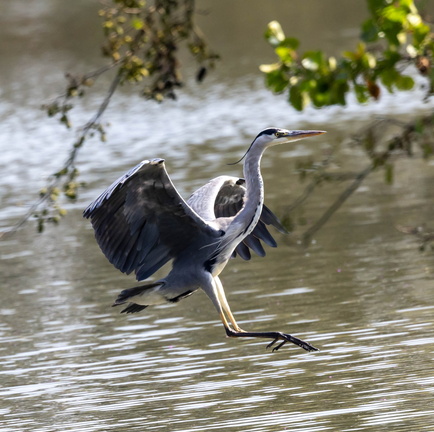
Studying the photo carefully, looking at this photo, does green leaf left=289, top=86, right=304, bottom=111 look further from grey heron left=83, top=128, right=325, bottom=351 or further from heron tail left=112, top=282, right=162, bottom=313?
heron tail left=112, top=282, right=162, bottom=313

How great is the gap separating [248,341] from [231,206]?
Answer: 1131 mm

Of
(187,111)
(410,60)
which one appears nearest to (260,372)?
(410,60)

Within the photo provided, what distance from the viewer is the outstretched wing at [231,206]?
832 centimetres

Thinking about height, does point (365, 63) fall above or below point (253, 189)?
above

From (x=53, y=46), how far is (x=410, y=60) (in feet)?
112

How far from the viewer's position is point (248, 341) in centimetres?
867

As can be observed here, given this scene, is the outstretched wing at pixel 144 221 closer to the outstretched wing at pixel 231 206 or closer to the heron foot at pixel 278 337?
the outstretched wing at pixel 231 206

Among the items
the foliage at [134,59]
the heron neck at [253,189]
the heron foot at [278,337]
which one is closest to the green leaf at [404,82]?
the heron foot at [278,337]

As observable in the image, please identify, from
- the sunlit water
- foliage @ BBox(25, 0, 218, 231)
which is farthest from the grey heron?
foliage @ BBox(25, 0, 218, 231)

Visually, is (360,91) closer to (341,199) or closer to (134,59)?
(341,199)

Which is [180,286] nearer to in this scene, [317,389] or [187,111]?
[317,389]

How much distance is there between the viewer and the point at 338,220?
13242mm

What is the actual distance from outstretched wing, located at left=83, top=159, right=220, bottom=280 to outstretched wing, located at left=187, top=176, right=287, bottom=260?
0.35 metres

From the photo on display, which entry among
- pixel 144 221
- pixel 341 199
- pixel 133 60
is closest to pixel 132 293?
pixel 144 221
